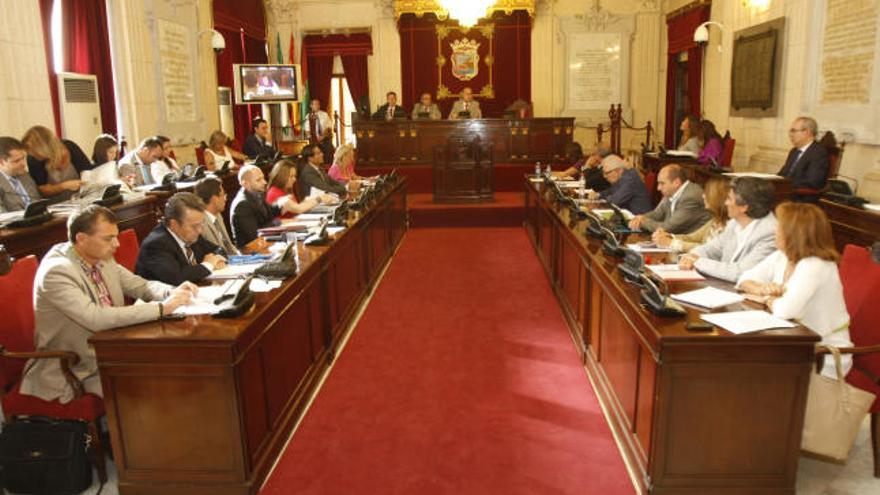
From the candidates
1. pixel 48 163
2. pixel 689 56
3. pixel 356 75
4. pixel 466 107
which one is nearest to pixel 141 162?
pixel 48 163

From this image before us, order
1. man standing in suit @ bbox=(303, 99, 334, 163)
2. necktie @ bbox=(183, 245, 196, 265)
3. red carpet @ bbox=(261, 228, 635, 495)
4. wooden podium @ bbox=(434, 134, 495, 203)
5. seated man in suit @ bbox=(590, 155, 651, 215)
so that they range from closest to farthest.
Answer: red carpet @ bbox=(261, 228, 635, 495)
necktie @ bbox=(183, 245, 196, 265)
seated man in suit @ bbox=(590, 155, 651, 215)
wooden podium @ bbox=(434, 134, 495, 203)
man standing in suit @ bbox=(303, 99, 334, 163)

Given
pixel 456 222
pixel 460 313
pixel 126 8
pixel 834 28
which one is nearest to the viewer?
pixel 460 313

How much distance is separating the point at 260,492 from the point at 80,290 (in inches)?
44.3

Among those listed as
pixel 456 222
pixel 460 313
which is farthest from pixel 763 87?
pixel 460 313

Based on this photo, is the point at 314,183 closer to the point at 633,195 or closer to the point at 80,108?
the point at 80,108

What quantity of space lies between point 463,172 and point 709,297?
6844 mm

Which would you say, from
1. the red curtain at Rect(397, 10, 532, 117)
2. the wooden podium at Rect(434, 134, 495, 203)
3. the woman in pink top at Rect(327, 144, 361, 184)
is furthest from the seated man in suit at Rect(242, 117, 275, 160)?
the red curtain at Rect(397, 10, 532, 117)

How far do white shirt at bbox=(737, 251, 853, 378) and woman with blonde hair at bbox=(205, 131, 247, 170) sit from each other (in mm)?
7175

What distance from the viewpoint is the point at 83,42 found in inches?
299

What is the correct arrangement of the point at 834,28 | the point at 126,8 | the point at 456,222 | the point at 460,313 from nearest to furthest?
the point at 460,313
the point at 834,28
the point at 126,8
the point at 456,222

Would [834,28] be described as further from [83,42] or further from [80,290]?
[83,42]

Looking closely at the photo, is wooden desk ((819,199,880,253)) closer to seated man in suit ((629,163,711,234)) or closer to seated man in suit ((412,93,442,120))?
seated man in suit ((629,163,711,234))

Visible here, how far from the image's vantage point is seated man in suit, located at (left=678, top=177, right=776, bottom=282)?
3.30m

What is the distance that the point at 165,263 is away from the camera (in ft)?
10.9
